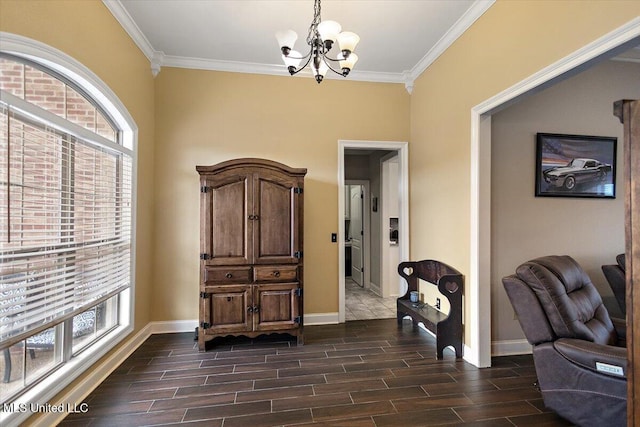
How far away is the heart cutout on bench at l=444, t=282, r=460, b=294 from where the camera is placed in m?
2.86

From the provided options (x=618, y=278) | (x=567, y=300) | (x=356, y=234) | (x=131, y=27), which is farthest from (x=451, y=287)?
(x=131, y=27)

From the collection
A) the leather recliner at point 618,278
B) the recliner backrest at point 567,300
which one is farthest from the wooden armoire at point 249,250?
the leather recliner at point 618,278

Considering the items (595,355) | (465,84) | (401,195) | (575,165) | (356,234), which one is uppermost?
Answer: (465,84)

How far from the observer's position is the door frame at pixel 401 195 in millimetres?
3771

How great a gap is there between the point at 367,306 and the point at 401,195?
177 cm

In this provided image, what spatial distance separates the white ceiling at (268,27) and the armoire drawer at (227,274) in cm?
237

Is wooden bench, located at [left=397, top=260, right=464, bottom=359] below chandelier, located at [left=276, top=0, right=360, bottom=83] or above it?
below

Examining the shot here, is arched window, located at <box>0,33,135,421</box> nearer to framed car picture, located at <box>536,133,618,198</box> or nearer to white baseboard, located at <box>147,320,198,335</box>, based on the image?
white baseboard, located at <box>147,320,198,335</box>

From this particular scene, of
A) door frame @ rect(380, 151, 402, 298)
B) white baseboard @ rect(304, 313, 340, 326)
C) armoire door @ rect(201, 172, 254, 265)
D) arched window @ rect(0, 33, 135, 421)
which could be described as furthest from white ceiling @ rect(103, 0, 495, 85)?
white baseboard @ rect(304, 313, 340, 326)

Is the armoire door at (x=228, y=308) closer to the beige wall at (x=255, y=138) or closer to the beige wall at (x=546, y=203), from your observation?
the beige wall at (x=255, y=138)

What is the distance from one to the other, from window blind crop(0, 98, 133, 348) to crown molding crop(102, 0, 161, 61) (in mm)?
1140

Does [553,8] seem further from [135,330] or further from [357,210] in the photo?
[357,210]

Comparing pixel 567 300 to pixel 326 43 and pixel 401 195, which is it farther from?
pixel 326 43

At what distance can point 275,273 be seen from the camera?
3084 mm
